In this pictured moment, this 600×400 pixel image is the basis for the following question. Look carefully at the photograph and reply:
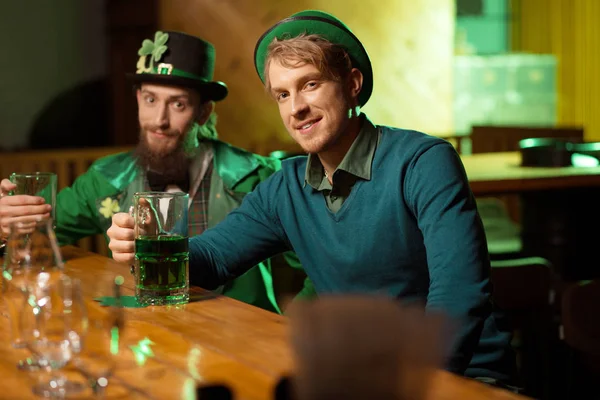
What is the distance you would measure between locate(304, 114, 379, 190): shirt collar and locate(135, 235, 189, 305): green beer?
38 centimetres

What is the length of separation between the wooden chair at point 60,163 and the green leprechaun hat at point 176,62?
7.46 feet

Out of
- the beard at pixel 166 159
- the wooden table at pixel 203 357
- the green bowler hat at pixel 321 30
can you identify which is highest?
the green bowler hat at pixel 321 30

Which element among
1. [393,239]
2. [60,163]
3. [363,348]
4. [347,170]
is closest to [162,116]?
[347,170]

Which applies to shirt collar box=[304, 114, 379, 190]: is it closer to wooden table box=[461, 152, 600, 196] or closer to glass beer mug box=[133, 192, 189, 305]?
glass beer mug box=[133, 192, 189, 305]

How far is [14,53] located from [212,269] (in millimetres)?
4239

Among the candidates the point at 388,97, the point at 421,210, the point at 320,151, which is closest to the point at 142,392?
the point at 421,210

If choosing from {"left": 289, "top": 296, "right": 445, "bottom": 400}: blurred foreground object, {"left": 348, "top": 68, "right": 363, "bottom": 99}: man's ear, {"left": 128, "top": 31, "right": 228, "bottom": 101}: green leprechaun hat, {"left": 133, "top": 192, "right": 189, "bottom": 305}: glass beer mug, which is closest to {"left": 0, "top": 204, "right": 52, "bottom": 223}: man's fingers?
{"left": 133, "top": 192, "right": 189, "bottom": 305}: glass beer mug

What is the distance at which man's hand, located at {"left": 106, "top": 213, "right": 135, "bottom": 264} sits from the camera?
6.84 feet

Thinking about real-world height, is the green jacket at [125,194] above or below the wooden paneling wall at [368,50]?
below

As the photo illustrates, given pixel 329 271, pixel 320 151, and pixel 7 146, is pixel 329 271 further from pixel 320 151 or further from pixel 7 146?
pixel 7 146

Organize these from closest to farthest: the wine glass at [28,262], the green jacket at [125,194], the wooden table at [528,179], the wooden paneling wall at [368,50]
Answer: the wine glass at [28,262], the green jacket at [125,194], the wooden table at [528,179], the wooden paneling wall at [368,50]

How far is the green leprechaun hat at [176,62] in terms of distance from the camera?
2.98m

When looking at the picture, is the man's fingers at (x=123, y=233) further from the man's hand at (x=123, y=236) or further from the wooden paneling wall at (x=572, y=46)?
the wooden paneling wall at (x=572, y=46)

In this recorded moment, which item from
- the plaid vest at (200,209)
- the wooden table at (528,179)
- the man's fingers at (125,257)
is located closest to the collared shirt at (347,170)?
the man's fingers at (125,257)
